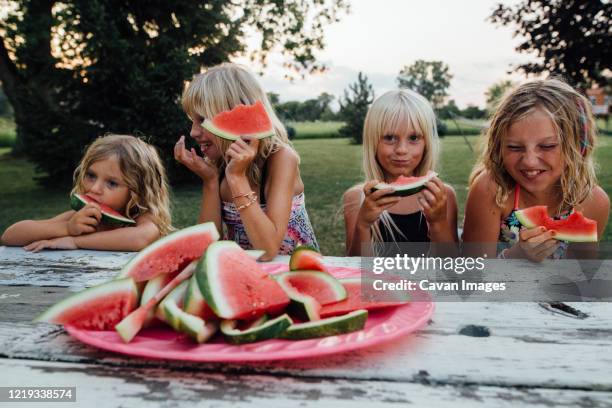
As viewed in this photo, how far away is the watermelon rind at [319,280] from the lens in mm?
1410

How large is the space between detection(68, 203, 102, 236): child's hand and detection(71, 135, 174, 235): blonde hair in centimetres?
45

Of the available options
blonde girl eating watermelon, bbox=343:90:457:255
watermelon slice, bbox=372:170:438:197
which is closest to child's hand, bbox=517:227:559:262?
watermelon slice, bbox=372:170:438:197

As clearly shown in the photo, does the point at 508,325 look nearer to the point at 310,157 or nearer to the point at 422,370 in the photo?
the point at 422,370

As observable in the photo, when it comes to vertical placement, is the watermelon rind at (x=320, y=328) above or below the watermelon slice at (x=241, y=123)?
below

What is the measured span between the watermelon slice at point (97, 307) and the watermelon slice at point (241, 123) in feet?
5.03

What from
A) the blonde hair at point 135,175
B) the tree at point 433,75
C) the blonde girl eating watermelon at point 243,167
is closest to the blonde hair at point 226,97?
the blonde girl eating watermelon at point 243,167

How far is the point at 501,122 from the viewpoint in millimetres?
2867

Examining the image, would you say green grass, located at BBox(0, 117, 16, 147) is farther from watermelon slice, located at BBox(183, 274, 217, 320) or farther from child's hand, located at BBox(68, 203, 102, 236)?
watermelon slice, located at BBox(183, 274, 217, 320)

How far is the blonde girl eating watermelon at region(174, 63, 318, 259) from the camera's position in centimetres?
275

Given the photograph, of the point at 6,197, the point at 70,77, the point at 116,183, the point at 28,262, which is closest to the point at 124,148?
the point at 116,183

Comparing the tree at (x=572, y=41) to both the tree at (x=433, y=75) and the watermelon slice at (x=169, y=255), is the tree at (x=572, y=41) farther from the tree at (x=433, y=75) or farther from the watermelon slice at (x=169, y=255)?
the tree at (x=433, y=75)

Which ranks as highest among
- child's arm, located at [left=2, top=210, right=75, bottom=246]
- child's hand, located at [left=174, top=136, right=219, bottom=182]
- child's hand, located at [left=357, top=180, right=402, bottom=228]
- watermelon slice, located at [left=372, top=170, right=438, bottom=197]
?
child's hand, located at [left=174, top=136, right=219, bottom=182]

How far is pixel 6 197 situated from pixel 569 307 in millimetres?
14705

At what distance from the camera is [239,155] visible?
2.69m
